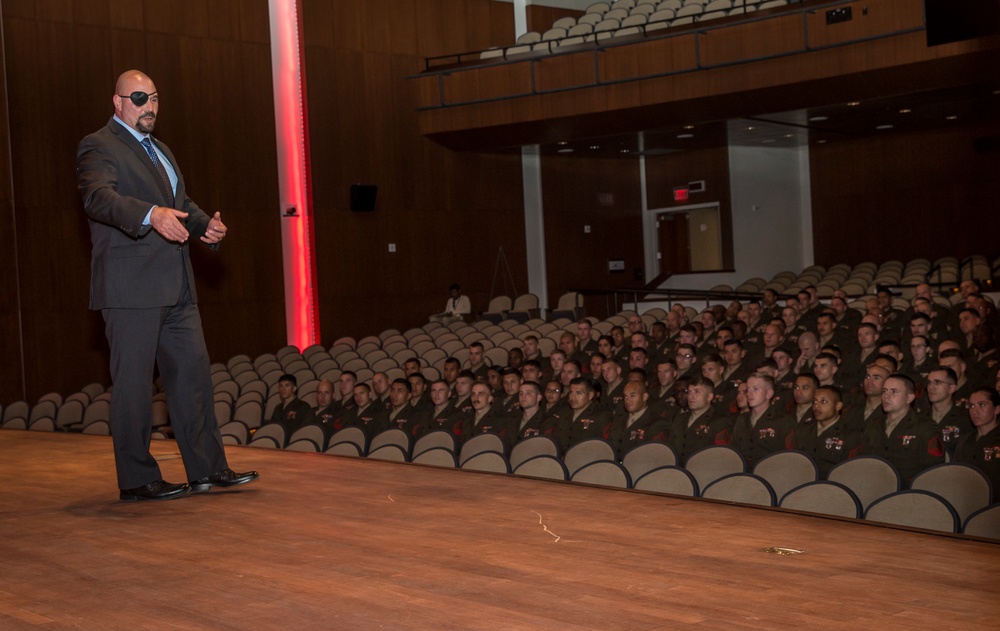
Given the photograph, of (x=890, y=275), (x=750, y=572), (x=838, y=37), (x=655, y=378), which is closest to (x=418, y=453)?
(x=655, y=378)

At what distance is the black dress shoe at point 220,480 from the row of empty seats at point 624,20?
27.5 ft

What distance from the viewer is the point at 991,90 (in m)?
9.85

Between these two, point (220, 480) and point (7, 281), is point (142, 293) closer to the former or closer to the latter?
point (220, 480)

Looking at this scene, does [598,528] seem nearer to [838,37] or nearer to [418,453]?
[418,453]

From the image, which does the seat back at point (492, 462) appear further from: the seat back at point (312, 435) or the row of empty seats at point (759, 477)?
the seat back at point (312, 435)

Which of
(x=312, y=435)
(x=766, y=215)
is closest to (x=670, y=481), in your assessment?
(x=312, y=435)

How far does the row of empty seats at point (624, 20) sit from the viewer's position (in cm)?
1054

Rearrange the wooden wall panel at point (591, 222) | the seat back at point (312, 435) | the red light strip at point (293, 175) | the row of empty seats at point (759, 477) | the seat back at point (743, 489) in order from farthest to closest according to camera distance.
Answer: the wooden wall panel at point (591, 222) < the red light strip at point (293, 175) < the seat back at point (312, 435) < the seat back at point (743, 489) < the row of empty seats at point (759, 477)

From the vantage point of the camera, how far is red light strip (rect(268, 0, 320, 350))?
452 inches

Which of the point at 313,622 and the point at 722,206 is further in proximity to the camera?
the point at 722,206

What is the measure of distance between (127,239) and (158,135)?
8.70 meters

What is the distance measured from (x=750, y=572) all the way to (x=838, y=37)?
8.10m

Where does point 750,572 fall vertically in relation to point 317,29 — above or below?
below

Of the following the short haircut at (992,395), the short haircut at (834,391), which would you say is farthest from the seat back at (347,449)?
the short haircut at (992,395)
